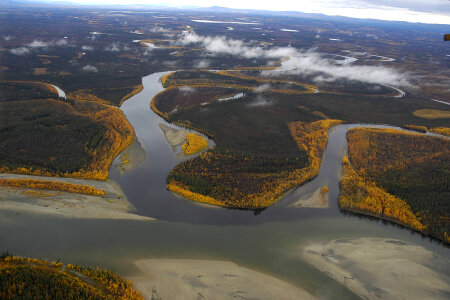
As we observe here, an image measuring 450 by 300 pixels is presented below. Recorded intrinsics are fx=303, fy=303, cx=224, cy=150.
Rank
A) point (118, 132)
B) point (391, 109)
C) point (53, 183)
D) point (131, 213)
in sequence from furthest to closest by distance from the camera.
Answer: point (391, 109)
point (118, 132)
point (53, 183)
point (131, 213)

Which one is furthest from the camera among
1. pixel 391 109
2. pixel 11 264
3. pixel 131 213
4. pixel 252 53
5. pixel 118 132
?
pixel 252 53

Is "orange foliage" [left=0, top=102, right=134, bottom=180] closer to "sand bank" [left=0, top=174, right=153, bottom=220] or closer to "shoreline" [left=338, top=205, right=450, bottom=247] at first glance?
"sand bank" [left=0, top=174, right=153, bottom=220]

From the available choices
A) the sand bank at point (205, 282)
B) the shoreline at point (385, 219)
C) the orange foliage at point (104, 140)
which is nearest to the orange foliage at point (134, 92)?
the orange foliage at point (104, 140)

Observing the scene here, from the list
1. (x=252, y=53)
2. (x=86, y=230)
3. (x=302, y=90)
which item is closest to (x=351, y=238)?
(x=86, y=230)

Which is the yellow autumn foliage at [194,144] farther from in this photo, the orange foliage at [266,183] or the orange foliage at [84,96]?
the orange foliage at [84,96]

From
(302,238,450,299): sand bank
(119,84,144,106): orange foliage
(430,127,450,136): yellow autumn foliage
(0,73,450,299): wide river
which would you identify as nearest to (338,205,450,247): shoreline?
(0,73,450,299): wide river

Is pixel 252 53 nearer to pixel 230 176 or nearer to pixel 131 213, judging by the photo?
pixel 230 176
